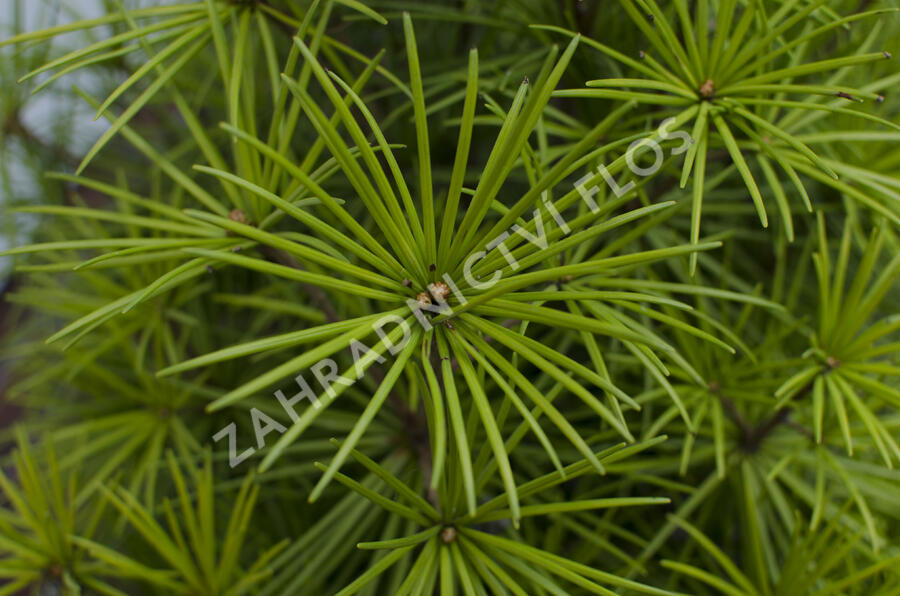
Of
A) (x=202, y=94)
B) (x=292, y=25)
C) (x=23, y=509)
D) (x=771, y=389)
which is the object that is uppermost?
(x=202, y=94)

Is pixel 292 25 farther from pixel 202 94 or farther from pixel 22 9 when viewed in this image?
pixel 22 9

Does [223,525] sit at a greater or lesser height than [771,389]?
greater

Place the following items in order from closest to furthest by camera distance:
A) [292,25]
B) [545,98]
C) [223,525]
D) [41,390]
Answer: [545,98], [292,25], [223,525], [41,390]

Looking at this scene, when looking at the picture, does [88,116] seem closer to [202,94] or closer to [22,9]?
[22,9]

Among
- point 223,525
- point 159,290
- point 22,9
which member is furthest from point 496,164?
point 22,9

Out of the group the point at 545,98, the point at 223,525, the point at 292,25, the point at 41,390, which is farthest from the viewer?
the point at 41,390

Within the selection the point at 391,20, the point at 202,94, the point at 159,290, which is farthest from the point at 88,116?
the point at 159,290

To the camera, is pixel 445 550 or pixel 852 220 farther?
pixel 852 220
